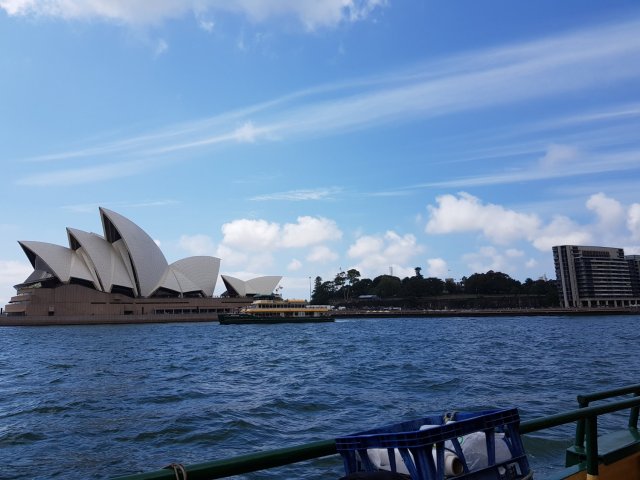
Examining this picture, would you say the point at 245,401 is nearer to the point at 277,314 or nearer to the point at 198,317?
the point at 277,314

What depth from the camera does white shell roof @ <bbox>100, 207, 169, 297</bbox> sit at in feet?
211

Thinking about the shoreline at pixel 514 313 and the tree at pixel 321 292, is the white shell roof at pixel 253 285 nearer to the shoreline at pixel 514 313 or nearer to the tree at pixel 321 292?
the shoreline at pixel 514 313

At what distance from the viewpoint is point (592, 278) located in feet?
345

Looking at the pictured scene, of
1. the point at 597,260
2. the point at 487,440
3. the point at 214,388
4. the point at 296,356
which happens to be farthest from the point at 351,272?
the point at 487,440

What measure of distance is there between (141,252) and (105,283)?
609 centimetres

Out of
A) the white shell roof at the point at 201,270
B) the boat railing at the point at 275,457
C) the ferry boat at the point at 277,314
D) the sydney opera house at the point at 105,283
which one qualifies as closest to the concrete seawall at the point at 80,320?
the sydney opera house at the point at 105,283

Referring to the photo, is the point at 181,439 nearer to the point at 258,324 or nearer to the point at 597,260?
the point at 258,324

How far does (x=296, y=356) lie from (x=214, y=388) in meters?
8.67

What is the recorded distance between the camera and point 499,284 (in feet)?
360

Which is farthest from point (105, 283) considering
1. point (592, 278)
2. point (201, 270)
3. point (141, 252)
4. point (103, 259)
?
point (592, 278)

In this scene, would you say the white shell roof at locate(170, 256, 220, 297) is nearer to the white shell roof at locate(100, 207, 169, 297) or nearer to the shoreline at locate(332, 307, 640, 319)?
the white shell roof at locate(100, 207, 169, 297)

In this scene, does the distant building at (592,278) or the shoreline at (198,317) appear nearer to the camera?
the shoreline at (198,317)

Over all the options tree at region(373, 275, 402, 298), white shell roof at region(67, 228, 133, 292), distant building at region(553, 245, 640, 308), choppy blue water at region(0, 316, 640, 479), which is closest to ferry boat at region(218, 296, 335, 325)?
white shell roof at region(67, 228, 133, 292)

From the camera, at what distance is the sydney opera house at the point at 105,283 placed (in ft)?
216
